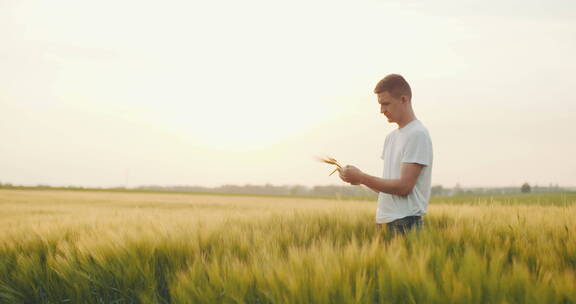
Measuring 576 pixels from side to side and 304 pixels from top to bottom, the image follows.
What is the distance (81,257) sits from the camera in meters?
3.24

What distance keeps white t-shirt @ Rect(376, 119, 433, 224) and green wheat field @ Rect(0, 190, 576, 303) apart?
9.5 inches

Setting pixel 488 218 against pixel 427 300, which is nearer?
pixel 427 300

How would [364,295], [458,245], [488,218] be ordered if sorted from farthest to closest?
[488,218], [458,245], [364,295]

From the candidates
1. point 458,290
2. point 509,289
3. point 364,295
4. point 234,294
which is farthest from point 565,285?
point 234,294

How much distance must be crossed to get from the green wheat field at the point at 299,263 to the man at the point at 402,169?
227 mm

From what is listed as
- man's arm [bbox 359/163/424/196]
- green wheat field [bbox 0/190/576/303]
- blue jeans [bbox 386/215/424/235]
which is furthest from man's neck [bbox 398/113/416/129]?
green wheat field [bbox 0/190/576/303]

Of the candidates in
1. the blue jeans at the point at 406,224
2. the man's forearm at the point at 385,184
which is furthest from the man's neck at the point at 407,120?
the blue jeans at the point at 406,224

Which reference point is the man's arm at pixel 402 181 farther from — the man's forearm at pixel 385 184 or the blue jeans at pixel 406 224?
the blue jeans at pixel 406 224

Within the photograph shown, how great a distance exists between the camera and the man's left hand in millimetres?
3150

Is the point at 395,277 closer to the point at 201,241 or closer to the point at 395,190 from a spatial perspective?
the point at 395,190

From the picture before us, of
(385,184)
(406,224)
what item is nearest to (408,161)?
(385,184)

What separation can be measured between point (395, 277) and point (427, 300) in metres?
0.19

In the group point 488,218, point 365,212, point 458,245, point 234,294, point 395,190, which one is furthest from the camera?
point 365,212

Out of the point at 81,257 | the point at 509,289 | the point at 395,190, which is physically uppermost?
the point at 395,190
